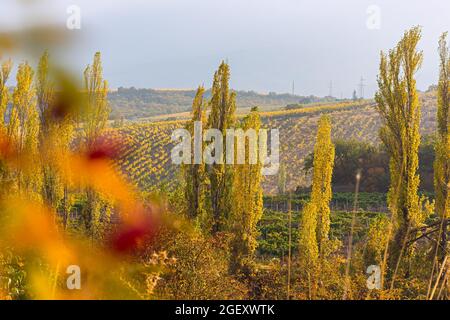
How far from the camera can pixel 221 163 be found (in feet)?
61.1

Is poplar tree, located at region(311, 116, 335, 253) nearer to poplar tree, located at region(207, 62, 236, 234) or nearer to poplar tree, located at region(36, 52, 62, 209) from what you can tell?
poplar tree, located at region(207, 62, 236, 234)

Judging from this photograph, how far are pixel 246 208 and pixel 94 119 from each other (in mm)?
6874

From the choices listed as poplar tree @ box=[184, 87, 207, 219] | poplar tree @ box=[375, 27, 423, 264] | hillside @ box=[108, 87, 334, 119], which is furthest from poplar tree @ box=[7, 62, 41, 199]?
hillside @ box=[108, 87, 334, 119]

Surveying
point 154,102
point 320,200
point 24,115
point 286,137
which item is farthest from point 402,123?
point 154,102

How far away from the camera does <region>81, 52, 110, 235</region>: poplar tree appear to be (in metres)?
17.9

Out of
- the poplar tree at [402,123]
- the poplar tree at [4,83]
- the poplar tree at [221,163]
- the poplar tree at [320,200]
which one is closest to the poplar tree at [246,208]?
the poplar tree at [221,163]

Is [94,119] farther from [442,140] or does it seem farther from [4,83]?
[442,140]

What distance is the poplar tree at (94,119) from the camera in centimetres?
1788

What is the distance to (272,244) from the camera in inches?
992

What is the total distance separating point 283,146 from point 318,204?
188 feet

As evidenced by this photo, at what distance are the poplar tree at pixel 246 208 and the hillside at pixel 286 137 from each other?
117 feet

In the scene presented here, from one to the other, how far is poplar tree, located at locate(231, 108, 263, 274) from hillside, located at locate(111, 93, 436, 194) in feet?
117

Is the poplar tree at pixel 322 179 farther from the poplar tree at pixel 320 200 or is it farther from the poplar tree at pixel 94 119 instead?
the poplar tree at pixel 94 119
